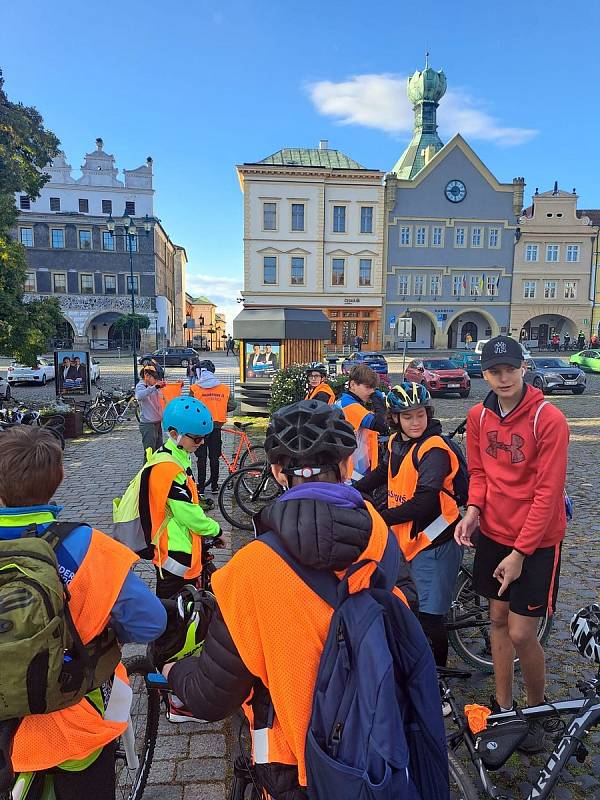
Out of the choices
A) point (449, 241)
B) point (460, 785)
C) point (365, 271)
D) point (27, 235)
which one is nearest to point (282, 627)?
point (460, 785)

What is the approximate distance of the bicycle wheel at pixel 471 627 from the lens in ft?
12.9

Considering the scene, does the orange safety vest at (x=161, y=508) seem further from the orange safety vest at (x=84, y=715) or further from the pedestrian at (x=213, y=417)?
the pedestrian at (x=213, y=417)

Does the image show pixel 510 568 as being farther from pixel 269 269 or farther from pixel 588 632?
pixel 269 269

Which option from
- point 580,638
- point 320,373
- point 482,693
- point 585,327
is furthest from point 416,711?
point 585,327

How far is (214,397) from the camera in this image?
27.7ft

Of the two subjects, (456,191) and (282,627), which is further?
(456,191)

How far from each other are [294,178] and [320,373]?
42.8m

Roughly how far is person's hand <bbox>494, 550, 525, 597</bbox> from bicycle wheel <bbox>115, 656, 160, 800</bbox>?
1802 millimetres

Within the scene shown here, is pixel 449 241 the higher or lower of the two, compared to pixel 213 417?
higher

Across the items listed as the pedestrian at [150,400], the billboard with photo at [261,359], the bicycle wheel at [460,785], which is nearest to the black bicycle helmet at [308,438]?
the bicycle wheel at [460,785]

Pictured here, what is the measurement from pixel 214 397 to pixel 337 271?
4212 cm

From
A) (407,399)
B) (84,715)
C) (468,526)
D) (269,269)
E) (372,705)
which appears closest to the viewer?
(372,705)

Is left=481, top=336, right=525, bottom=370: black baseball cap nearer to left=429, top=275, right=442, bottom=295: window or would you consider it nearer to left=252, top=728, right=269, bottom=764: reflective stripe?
left=252, top=728, right=269, bottom=764: reflective stripe

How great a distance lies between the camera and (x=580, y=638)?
7.73 feet
